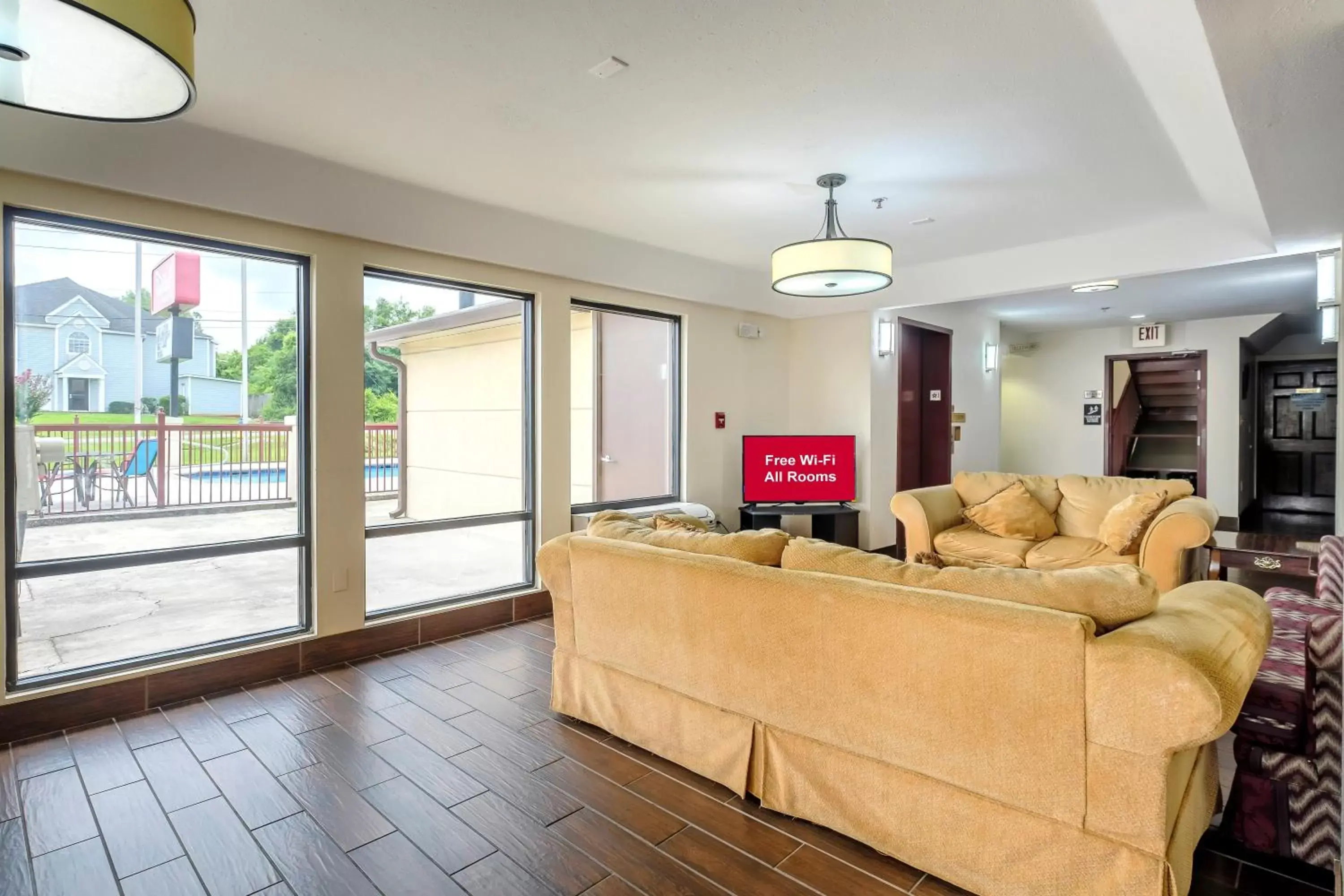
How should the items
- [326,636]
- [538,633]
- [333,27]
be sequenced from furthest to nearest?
[538,633], [326,636], [333,27]

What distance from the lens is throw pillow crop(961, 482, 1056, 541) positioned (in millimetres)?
4973

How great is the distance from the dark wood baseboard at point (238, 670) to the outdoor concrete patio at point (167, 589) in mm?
159

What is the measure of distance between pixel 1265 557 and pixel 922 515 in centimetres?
199

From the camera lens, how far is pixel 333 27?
2.32 metres

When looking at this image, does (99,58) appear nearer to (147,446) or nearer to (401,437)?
Answer: (147,446)

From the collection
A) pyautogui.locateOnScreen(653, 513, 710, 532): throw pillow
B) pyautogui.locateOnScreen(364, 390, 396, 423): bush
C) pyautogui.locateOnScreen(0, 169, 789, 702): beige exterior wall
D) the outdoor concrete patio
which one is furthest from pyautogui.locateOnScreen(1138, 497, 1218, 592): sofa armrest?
pyautogui.locateOnScreen(364, 390, 396, 423): bush

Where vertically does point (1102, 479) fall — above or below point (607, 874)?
above

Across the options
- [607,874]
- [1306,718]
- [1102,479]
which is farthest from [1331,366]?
[607,874]

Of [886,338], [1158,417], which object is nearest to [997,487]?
[886,338]

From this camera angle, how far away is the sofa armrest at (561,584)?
2.98 meters

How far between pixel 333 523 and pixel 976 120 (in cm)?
373

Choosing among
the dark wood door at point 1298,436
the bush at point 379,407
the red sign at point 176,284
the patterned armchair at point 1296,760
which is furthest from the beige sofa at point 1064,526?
the dark wood door at point 1298,436

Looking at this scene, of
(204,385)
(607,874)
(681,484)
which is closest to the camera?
(607,874)

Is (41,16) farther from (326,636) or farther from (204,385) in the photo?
(326,636)
